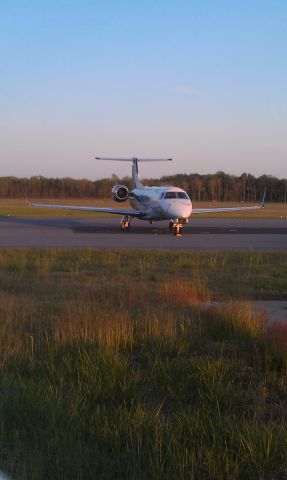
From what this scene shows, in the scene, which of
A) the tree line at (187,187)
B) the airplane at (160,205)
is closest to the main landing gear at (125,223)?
the airplane at (160,205)

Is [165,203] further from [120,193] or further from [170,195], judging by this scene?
[120,193]

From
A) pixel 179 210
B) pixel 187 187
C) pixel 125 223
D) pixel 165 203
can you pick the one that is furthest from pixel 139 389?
pixel 187 187

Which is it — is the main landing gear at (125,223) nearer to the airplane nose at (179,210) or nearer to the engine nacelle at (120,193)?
the engine nacelle at (120,193)

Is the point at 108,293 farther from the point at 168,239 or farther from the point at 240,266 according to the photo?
the point at 168,239

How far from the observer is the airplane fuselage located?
108ft

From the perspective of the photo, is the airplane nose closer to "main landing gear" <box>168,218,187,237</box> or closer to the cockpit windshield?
"main landing gear" <box>168,218,187,237</box>

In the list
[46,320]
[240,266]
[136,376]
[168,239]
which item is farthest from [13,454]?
[168,239]

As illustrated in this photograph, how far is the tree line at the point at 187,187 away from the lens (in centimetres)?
10350

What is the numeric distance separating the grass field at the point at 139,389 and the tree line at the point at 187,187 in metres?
83.5

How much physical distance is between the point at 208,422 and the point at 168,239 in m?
24.1

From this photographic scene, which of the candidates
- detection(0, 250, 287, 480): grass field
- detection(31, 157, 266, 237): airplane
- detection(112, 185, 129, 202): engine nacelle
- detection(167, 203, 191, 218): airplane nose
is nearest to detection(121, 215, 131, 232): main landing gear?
detection(31, 157, 266, 237): airplane

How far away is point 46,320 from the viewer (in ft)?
29.3

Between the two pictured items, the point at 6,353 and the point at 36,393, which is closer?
the point at 36,393

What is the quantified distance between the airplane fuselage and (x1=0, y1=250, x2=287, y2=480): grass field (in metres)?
21.7
